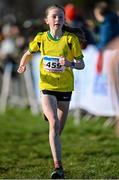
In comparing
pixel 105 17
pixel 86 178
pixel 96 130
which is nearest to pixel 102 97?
pixel 96 130

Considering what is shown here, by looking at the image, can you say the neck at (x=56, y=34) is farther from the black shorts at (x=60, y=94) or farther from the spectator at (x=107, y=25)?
the spectator at (x=107, y=25)

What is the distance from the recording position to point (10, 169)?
364 inches

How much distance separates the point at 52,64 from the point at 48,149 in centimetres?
330

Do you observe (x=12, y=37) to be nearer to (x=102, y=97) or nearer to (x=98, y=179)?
(x=102, y=97)

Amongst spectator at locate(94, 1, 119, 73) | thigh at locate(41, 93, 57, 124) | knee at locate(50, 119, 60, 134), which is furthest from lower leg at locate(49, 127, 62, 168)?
spectator at locate(94, 1, 119, 73)

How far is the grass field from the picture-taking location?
8.83m

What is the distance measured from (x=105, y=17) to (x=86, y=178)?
5.97 m

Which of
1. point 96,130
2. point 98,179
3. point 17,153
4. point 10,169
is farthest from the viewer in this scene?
point 96,130

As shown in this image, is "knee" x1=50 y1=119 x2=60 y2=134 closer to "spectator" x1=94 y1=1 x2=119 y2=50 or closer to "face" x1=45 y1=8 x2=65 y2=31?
"face" x1=45 y1=8 x2=65 y2=31

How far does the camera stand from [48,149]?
37.6ft

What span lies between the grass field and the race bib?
118cm

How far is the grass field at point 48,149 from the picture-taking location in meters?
8.83

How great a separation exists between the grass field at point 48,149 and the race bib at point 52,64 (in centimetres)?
118

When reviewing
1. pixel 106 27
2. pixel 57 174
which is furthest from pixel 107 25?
pixel 57 174
